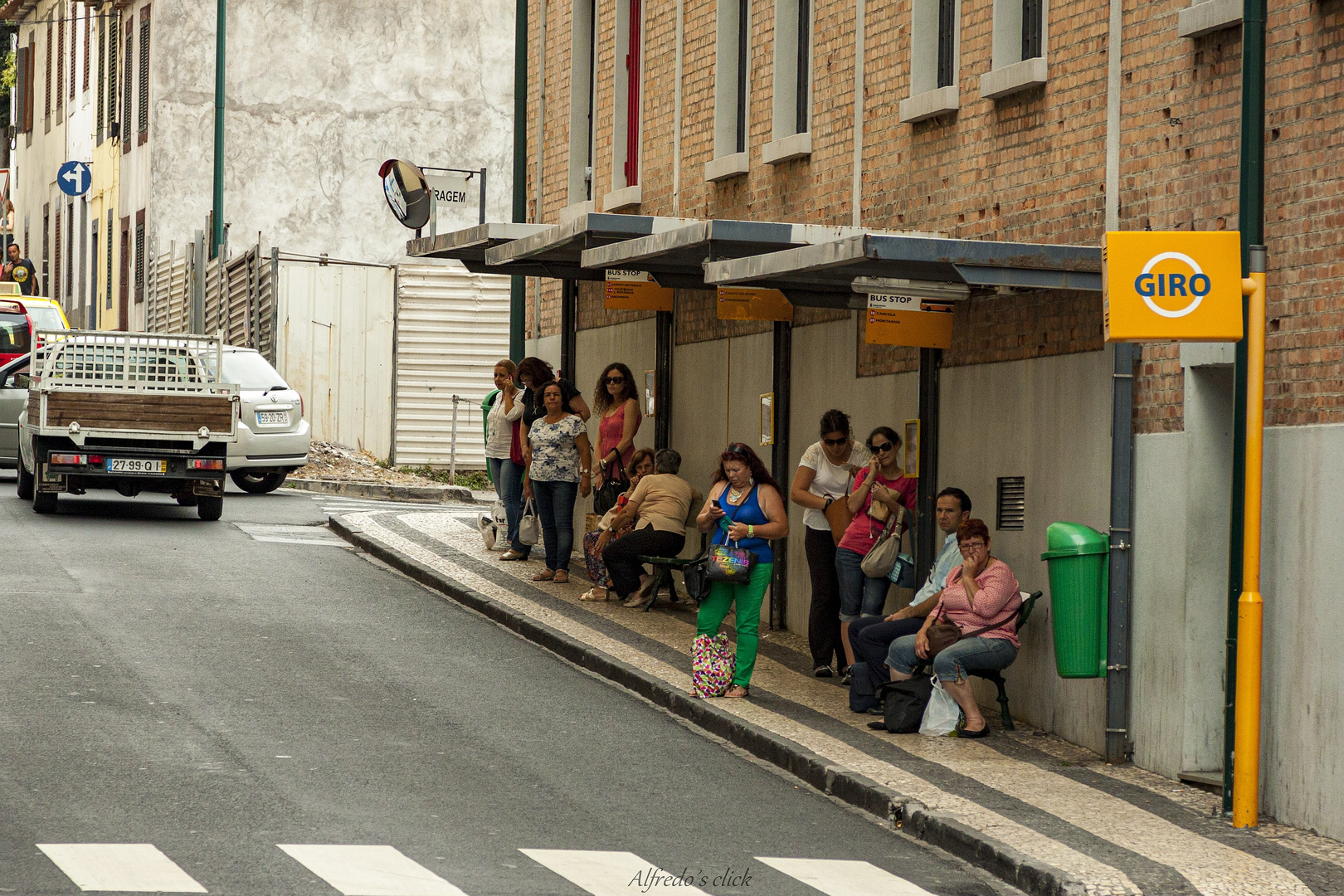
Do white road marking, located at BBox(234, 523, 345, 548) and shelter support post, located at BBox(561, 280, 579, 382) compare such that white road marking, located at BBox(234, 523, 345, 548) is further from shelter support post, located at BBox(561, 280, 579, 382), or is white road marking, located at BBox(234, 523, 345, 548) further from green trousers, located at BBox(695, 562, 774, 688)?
green trousers, located at BBox(695, 562, 774, 688)

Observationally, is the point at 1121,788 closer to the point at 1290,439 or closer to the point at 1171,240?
the point at 1290,439

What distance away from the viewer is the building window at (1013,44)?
40.5ft

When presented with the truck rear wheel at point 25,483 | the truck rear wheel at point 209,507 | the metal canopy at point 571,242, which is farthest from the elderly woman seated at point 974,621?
the truck rear wheel at point 25,483

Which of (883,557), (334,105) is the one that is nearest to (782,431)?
(883,557)

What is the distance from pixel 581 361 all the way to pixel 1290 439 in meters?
11.6

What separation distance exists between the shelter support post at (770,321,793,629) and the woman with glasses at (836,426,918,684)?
249 cm

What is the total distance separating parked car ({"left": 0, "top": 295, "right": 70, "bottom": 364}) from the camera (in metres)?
31.4

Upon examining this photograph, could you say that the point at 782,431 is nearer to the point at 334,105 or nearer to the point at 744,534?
the point at 744,534

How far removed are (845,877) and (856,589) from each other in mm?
5064

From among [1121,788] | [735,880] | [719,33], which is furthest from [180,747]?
[719,33]

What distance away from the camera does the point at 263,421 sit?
78.3ft

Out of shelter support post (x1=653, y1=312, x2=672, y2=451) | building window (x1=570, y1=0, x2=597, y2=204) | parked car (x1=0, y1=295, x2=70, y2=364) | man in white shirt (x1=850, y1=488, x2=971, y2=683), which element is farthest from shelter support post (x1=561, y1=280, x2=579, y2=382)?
parked car (x1=0, y1=295, x2=70, y2=364)

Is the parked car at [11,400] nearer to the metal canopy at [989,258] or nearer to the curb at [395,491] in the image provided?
the curb at [395,491]

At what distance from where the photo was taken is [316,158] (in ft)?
123
